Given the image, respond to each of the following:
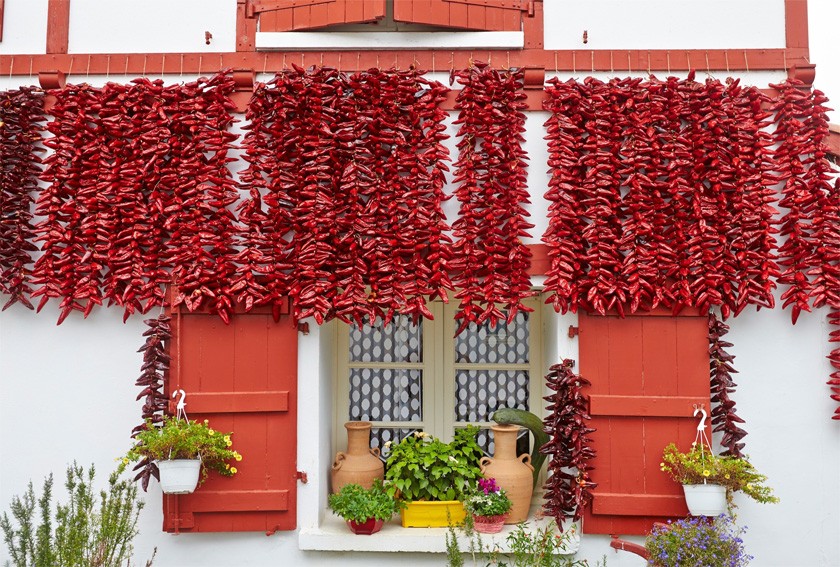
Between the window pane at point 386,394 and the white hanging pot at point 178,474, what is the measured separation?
133cm

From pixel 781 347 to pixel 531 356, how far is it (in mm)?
1586

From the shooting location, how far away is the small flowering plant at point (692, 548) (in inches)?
144

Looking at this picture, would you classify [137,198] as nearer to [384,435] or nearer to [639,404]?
[384,435]

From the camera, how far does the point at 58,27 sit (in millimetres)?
4766

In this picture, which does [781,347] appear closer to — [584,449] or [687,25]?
[584,449]

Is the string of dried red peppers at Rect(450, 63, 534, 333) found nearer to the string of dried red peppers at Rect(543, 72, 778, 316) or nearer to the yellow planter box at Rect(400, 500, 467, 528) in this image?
the string of dried red peppers at Rect(543, 72, 778, 316)

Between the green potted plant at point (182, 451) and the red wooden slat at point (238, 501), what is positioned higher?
the green potted plant at point (182, 451)

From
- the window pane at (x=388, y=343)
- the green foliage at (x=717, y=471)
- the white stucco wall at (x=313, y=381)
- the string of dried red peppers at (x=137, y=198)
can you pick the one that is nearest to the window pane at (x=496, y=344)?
the window pane at (x=388, y=343)

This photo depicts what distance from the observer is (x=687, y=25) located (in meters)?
4.69

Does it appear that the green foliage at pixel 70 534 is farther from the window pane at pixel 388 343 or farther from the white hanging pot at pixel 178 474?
the window pane at pixel 388 343

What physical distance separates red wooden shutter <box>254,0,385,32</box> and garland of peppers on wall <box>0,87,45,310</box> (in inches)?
60.3

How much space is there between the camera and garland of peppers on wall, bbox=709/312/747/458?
14.2 feet

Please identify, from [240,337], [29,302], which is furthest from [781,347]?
[29,302]

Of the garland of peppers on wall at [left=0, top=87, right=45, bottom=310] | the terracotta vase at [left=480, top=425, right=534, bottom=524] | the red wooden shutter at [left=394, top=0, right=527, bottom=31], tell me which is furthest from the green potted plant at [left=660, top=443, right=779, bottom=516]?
the garland of peppers on wall at [left=0, top=87, right=45, bottom=310]
